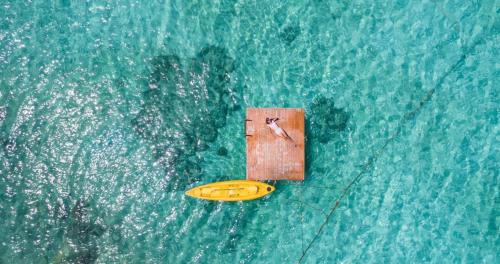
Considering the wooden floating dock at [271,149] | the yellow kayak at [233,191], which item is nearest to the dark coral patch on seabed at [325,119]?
the wooden floating dock at [271,149]

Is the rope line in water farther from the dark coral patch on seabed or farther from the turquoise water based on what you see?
the dark coral patch on seabed

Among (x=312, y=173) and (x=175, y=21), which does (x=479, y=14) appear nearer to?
(x=312, y=173)

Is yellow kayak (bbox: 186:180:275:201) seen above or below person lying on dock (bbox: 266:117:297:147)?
below

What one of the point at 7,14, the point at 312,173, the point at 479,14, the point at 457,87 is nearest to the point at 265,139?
the point at 312,173

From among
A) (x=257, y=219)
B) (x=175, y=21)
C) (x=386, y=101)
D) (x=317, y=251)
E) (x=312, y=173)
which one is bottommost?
(x=317, y=251)

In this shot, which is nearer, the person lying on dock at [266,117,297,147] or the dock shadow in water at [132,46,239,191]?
the person lying on dock at [266,117,297,147]

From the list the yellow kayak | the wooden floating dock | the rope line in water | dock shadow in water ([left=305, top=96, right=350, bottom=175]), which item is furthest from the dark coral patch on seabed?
the yellow kayak

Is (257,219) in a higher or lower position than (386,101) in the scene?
lower

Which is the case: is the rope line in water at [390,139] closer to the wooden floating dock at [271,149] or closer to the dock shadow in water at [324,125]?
the dock shadow in water at [324,125]
